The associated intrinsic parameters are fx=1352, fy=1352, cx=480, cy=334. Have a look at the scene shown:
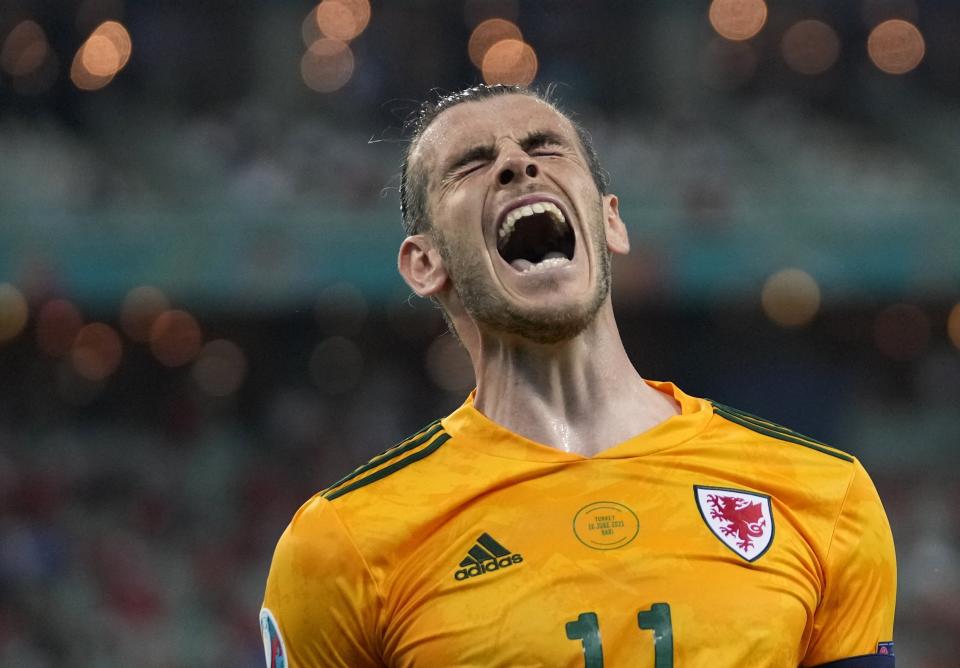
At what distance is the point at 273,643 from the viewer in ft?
9.23

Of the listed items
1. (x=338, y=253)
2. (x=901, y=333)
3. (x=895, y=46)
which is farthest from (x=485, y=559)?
(x=895, y=46)

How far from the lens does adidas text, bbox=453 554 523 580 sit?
263 centimetres

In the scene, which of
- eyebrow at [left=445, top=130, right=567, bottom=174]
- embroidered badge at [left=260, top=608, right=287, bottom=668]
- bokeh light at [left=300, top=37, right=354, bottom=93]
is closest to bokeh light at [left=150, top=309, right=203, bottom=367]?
bokeh light at [left=300, top=37, right=354, bottom=93]

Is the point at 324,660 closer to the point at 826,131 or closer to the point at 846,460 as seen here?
the point at 846,460

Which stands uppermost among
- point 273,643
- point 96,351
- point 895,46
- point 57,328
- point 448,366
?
point 895,46

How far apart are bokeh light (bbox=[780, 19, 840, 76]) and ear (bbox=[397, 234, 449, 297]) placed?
9.29 meters

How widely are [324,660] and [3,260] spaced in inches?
328

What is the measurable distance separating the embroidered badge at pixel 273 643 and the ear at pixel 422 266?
0.81m

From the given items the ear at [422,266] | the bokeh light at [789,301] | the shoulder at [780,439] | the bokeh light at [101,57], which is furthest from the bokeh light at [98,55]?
the shoulder at [780,439]

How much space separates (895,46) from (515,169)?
31.2 feet

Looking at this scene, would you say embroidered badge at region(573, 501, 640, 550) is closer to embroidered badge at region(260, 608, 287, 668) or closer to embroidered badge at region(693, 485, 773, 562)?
embroidered badge at region(693, 485, 773, 562)

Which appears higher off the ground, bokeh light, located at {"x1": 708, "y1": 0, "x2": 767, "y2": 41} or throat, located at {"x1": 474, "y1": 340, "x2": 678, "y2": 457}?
bokeh light, located at {"x1": 708, "y1": 0, "x2": 767, "y2": 41}

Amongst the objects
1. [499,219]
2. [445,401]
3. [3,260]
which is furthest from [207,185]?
[499,219]

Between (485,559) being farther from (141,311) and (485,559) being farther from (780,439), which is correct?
(141,311)
